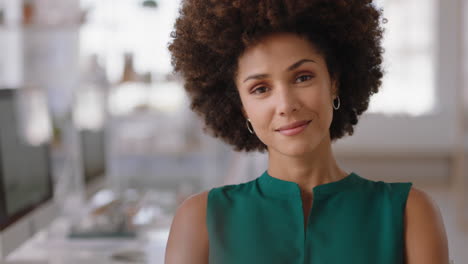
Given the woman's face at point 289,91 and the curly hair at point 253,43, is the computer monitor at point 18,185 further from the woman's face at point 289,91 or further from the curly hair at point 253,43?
the woman's face at point 289,91

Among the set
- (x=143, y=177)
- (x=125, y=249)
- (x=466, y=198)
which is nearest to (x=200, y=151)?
(x=143, y=177)

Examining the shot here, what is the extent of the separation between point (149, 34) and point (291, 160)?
14.4 ft

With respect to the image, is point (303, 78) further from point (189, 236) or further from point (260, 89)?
point (189, 236)

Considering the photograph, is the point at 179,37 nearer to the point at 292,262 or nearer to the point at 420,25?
the point at 292,262

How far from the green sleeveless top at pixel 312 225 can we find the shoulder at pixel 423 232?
0.01m

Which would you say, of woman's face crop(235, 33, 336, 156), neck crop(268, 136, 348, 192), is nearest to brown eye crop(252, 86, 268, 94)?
woman's face crop(235, 33, 336, 156)

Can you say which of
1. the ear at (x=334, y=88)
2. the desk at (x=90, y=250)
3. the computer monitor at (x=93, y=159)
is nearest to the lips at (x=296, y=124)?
the ear at (x=334, y=88)

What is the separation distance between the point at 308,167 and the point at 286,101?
0.14 meters

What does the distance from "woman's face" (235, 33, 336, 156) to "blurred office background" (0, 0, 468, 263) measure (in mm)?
762

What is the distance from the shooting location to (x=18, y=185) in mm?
1656

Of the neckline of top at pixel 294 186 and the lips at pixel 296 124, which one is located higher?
the lips at pixel 296 124

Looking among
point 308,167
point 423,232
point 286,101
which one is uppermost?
point 286,101

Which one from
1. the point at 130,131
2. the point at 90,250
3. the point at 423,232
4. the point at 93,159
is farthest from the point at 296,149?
the point at 130,131

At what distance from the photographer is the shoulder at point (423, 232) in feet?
2.98
